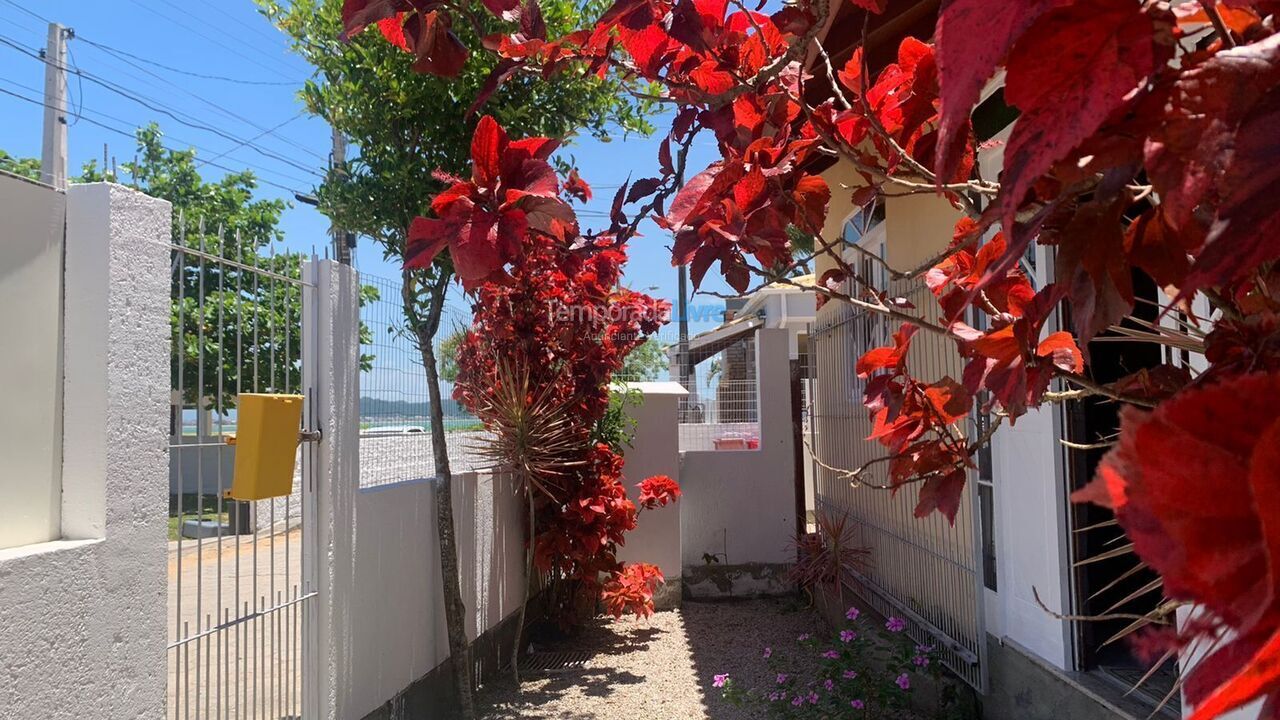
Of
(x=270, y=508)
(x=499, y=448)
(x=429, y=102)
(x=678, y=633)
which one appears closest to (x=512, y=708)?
(x=499, y=448)

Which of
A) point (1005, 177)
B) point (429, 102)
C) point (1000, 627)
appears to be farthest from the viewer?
point (429, 102)

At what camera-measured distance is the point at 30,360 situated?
2266mm

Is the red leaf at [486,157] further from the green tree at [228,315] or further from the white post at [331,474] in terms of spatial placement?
the white post at [331,474]

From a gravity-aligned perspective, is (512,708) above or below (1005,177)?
below

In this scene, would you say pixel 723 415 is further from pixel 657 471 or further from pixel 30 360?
pixel 30 360

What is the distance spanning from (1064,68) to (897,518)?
5.40 m

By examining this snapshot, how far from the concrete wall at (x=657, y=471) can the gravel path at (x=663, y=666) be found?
1.33 ft

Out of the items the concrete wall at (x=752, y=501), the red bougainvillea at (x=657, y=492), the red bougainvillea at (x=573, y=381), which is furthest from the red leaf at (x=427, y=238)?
the concrete wall at (x=752, y=501)

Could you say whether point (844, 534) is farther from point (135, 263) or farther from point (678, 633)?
point (135, 263)

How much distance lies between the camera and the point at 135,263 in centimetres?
246

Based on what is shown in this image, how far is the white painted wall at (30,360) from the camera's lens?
2.19 meters

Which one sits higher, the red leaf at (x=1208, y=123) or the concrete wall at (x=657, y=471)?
the red leaf at (x=1208, y=123)

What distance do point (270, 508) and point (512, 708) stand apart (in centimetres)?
247

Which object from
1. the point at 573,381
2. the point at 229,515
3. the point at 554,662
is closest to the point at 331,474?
the point at 229,515
